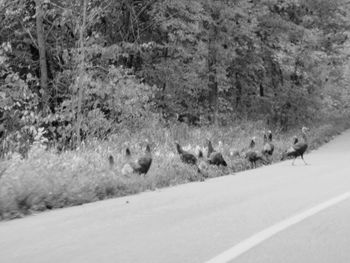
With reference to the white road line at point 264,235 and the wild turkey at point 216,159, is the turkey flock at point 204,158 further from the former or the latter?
the white road line at point 264,235

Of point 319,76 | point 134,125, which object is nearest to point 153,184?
point 134,125

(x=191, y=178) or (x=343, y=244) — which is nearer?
(x=343, y=244)

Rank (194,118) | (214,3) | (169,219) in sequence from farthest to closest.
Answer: (194,118) < (214,3) < (169,219)

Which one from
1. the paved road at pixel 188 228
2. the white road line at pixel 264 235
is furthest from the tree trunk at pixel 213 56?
the white road line at pixel 264 235

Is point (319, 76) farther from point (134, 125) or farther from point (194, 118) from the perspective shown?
point (134, 125)

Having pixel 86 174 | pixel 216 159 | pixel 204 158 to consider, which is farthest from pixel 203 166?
pixel 86 174

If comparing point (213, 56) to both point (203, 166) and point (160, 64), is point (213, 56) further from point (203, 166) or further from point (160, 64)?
point (203, 166)

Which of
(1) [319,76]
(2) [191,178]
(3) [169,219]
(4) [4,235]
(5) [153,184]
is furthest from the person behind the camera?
(1) [319,76]

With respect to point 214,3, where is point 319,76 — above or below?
below

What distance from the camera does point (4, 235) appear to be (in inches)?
268

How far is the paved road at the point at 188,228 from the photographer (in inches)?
225

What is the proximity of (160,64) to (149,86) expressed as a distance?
4.20 m

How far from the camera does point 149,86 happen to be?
21.2 m

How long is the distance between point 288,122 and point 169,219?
2425cm
